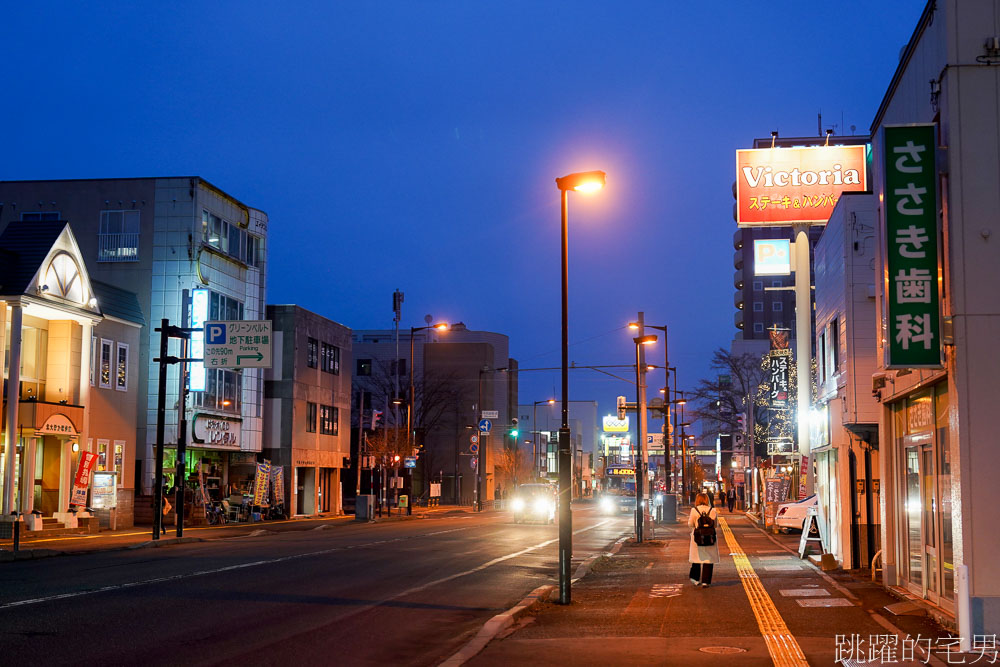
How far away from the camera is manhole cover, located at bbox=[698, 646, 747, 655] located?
1134 cm

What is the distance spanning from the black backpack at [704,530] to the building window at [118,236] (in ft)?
109

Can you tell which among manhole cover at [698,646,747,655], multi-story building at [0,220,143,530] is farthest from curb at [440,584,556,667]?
multi-story building at [0,220,143,530]

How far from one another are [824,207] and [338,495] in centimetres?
3785

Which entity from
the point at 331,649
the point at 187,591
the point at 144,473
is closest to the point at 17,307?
the point at 144,473

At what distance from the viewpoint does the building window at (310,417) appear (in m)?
55.4

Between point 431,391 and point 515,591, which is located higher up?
point 431,391

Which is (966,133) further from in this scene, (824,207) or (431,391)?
(431,391)

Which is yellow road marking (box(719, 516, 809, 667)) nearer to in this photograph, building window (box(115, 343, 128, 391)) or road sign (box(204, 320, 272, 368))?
road sign (box(204, 320, 272, 368))

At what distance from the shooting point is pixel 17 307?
105 ft

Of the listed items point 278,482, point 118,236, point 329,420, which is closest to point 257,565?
point 118,236

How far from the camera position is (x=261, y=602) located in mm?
16312

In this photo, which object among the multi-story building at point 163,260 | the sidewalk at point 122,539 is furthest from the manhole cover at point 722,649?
the multi-story building at point 163,260

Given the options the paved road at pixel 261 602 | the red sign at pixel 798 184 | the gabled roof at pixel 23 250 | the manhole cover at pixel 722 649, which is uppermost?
the red sign at pixel 798 184

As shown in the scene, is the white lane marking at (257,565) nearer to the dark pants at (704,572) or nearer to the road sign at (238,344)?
the dark pants at (704,572)
